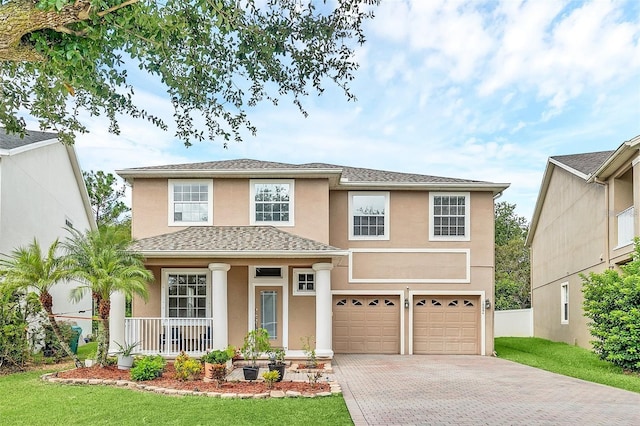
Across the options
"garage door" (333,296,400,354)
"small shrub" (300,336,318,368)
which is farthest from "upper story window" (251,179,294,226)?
"small shrub" (300,336,318,368)

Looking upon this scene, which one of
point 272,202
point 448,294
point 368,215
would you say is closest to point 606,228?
point 448,294

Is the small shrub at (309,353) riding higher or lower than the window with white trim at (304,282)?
lower

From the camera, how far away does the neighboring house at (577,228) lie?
15766mm

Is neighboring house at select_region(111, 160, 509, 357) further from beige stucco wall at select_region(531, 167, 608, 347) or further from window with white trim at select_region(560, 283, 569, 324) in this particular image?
window with white trim at select_region(560, 283, 569, 324)

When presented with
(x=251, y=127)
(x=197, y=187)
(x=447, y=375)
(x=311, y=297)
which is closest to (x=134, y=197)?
(x=197, y=187)

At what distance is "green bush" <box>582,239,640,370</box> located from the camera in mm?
12688

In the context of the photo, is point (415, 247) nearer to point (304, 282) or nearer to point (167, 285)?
point (304, 282)

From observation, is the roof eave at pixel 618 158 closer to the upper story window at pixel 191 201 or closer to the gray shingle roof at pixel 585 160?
the gray shingle roof at pixel 585 160

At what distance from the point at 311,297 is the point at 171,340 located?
13.5 feet

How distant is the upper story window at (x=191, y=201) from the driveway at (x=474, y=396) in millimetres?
Answer: 6052

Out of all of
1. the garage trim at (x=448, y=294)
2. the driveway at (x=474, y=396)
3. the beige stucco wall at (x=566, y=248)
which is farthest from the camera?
the beige stucco wall at (x=566, y=248)

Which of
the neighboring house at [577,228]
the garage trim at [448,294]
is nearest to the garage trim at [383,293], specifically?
the garage trim at [448,294]

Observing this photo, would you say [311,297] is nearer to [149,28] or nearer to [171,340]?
[171,340]

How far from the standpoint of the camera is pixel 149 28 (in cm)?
607
